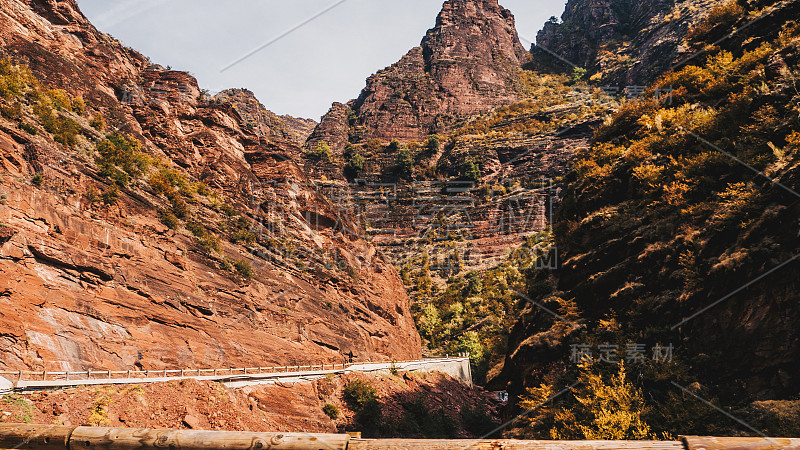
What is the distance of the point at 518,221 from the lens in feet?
300

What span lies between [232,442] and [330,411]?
942 inches

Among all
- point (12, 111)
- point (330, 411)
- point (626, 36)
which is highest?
point (626, 36)

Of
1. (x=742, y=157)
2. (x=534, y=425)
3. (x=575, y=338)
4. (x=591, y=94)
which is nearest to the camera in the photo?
(x=742, y=157)

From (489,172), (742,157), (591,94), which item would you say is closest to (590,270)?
(742,157)

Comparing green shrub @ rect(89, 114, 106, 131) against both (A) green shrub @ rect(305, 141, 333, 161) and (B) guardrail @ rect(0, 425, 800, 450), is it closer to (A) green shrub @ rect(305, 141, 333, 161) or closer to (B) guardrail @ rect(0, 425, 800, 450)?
(B) guardrail @ rect(0, 425, 800, 450)

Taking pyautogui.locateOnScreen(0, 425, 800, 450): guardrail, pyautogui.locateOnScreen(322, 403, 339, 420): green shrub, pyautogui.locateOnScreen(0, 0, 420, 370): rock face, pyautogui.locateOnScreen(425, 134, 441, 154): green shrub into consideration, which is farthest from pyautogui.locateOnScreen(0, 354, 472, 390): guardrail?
pyautogui.locateOnScreen(425, 134, 441, 154): green shrub

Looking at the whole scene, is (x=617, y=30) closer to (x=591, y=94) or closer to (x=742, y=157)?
(x=591, y=94)

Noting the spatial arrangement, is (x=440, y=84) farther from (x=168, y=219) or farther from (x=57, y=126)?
(x=57, y=126)

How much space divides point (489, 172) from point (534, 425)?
93.9 metres

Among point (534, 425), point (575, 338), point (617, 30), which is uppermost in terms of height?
point (617, 30)

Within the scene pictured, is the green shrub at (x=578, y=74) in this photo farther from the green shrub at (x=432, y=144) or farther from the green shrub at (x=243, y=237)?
the green shrub at (x=243, y=237)

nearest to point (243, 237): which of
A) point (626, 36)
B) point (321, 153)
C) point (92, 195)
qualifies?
point (92, 195)

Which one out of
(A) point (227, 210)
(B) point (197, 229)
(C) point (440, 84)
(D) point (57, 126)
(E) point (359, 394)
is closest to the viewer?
(D) point (57, 126)

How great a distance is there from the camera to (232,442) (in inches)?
147
